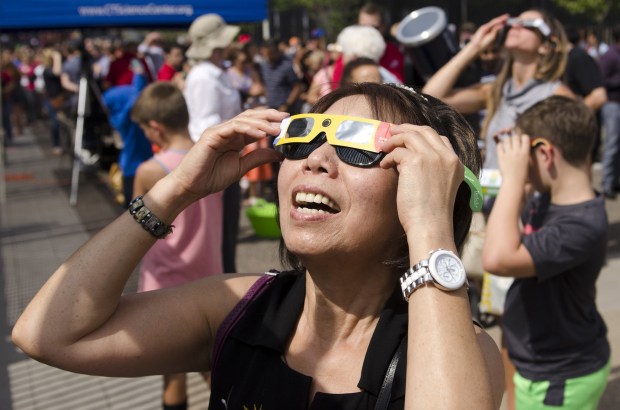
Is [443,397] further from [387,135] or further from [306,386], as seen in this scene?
[387,135]

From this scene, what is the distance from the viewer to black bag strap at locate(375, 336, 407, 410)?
1.67 metres

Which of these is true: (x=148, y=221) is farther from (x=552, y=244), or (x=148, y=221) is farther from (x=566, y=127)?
A: (x=566, y=127)

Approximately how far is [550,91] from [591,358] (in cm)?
194

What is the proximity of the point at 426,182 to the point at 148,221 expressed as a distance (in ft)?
2.38

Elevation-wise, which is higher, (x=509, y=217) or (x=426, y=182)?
(x=426, y=182)

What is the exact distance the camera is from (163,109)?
14.0ft

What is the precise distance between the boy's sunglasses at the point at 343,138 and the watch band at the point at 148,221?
357 millimetres

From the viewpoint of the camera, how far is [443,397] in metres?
1.49

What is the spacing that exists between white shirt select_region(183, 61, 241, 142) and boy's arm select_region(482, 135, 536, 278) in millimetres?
4220

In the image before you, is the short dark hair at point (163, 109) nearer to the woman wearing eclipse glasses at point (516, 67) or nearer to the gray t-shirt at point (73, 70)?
the woman wearing eclipse glasses at point (516, 67)

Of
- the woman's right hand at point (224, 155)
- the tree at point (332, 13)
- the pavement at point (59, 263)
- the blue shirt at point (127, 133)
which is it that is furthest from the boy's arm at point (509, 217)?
the tree at point (332, 13)

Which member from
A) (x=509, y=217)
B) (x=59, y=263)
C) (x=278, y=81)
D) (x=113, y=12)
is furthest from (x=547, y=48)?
(x=278, y=81)

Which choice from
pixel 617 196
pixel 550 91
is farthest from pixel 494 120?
pixel 617 196

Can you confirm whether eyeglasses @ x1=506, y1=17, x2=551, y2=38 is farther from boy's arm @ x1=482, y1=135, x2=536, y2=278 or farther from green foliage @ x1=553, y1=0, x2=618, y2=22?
green foliage @ x1=553, y1=0, x2=618, y2=22
